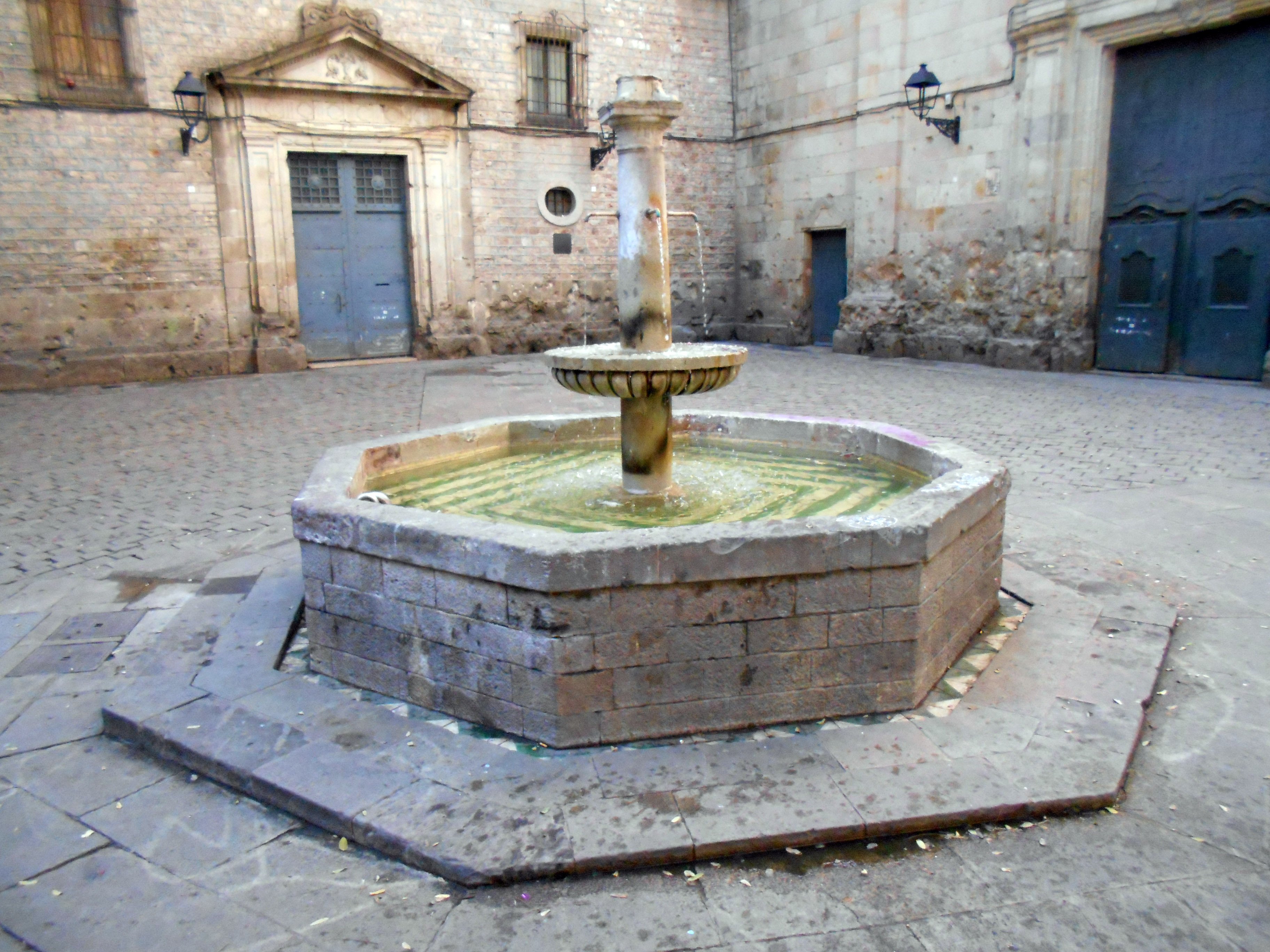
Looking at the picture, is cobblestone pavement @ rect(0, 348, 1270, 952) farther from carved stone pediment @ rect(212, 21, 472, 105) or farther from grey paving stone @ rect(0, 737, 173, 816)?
carved stone pediment @ rect(212, 21, 472, 105)

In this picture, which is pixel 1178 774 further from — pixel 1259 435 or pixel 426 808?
pixel 1259 435

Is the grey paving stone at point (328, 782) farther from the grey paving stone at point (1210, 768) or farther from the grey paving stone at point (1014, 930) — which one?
the grey paving stone at point (1210, 768)

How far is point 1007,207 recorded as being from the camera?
12.5 m

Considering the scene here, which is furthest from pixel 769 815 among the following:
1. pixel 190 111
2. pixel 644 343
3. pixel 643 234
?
pixel 190 111

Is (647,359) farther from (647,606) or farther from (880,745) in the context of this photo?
(880,745)

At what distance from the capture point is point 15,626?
445cm

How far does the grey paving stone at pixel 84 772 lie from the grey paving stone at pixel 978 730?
2.59 m

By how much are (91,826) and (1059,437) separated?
760 cm

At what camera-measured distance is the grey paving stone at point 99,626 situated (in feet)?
14.2

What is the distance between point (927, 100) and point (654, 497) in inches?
405

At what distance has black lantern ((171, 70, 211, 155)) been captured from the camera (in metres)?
12.4

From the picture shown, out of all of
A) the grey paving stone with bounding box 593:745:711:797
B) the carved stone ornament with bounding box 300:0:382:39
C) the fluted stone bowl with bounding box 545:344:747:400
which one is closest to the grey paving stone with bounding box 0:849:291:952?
the grey paving stone with bounding box 593:745:711:797

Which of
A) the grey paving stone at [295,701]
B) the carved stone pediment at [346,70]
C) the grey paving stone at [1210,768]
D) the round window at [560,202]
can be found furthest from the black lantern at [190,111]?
the grey paving stone at [1210,768]

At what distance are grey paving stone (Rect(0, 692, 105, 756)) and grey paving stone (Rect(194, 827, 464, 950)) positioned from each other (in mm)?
1198
